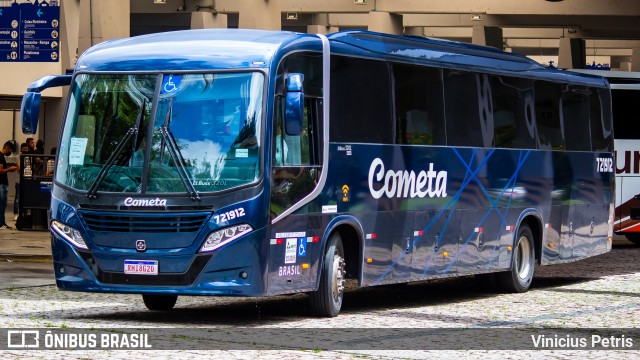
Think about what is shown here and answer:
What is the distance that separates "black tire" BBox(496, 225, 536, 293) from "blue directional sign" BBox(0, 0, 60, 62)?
18526mm

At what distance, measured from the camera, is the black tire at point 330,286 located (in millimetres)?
14727

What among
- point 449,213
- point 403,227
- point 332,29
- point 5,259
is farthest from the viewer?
point 332,29

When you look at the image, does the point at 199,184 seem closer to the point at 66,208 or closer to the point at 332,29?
the point at 66,208

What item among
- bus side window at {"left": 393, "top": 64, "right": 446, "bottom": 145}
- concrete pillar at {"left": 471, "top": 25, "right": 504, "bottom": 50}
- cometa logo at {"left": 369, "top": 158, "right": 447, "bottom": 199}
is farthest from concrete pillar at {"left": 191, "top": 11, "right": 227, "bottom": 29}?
cometa logo at {"left": 369, "top": 158, "right": 447, "bottom": 199}

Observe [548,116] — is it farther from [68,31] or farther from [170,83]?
[68,31]

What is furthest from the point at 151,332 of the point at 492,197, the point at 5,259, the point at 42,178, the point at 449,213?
the point at 42,178

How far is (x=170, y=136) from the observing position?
13.8m

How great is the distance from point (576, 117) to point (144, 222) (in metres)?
9.42

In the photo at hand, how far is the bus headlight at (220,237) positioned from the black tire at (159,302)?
200 centimetres

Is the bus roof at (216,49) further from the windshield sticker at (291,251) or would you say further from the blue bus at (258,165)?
the windshield sticker at (291,251)

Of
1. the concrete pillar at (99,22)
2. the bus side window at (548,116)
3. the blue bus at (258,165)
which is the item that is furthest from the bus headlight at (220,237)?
the concrete pillar at (99,22)

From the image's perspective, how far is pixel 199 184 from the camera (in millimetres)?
13656

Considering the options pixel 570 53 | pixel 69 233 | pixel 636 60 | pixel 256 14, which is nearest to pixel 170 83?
pixel 69 233

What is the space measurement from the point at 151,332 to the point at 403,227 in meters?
4.23
